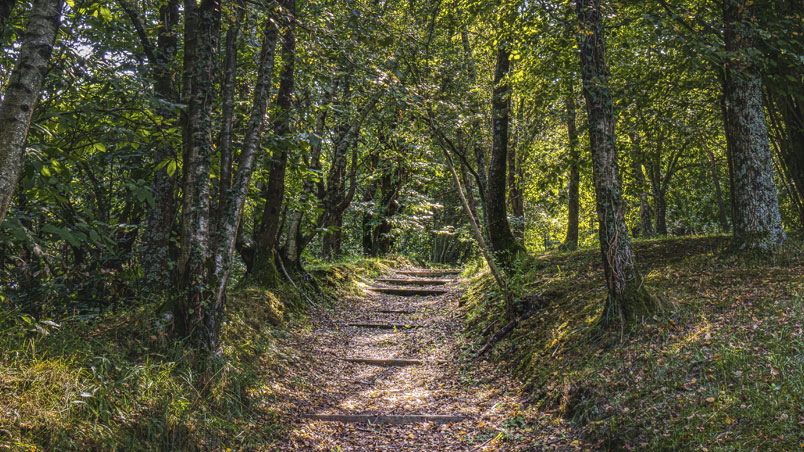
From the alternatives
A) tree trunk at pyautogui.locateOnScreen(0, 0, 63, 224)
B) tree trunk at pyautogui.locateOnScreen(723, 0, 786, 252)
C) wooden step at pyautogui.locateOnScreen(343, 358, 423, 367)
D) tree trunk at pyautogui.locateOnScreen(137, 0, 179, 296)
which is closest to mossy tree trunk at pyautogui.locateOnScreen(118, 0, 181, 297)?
tree trunk at pyautogui.locateOnScreen(137, 0, 179, 296)

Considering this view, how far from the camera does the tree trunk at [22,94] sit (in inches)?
111

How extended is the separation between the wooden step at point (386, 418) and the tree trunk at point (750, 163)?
5174 mm

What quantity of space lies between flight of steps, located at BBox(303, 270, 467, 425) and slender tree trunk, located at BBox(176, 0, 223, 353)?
170 centimetres

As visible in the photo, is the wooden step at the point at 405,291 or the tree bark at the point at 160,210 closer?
the tree bark at the point at 160,210

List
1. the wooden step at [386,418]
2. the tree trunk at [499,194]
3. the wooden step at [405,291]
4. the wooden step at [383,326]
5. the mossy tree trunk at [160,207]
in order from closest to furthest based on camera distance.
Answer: the wooden step at [386,418] < the mossy tree trunk at [160,207] < the wooden step at [383,326] < the tree trunk at [499,194] < the wooden step at [405,291]

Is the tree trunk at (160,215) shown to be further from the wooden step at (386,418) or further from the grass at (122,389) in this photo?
the wooden step at (386,418)

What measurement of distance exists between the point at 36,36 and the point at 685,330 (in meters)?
6.29

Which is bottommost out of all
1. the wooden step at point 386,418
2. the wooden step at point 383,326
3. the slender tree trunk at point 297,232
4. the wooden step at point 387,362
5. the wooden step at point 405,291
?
the wooden step at point 386,418

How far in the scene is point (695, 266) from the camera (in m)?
7.08

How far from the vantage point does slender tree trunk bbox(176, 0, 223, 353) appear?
5168 mm

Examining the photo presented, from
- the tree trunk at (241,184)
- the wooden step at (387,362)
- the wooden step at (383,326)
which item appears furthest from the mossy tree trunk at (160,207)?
the wooden step at (383,326)

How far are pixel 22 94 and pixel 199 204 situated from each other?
2.39 metres

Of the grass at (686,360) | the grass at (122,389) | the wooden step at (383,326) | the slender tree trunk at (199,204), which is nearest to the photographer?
the grass at (122,389)

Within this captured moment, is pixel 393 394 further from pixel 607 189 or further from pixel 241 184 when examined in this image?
pixel 607 189
